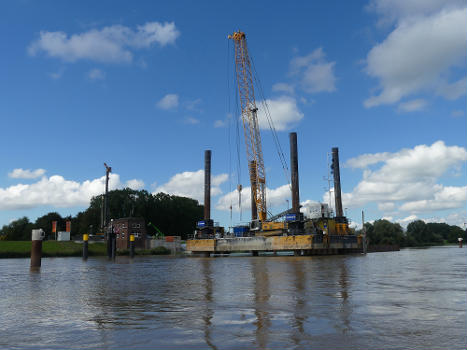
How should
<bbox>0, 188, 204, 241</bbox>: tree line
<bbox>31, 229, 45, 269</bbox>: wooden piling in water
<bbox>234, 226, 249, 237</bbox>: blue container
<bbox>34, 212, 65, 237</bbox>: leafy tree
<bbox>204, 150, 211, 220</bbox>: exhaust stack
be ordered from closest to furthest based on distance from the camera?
<bbox>31, 229, 45, 269</bbox>: wooden piling in water < <bbox>234, 226, 249, 237</bbox>: blue container < <bbox>204, 150, 211, 220</bbox>: exhaust stack < <bbox>0, 188, 204, 241</bbox>: tree line < <bbox>34, 212, 65, 237</bbox>: leafy tree

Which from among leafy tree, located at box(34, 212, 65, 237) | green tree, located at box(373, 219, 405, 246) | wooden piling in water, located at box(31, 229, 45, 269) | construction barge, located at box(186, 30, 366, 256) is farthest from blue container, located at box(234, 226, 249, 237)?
leafy tree, located at box(34, 212, 65, 237)

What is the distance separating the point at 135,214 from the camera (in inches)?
4948

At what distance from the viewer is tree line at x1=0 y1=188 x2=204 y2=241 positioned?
12406cm

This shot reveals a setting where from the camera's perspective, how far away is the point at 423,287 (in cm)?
1523

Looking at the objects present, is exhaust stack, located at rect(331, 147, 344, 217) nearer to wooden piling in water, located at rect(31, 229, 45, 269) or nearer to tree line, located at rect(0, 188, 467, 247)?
tree line, located at rect(0, 188, 467, 247)

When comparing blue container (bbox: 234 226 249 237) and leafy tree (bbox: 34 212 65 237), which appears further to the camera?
leafy tree (bbox: 34 212 65 237)

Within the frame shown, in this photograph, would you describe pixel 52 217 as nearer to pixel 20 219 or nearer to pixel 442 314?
pixel 20 219

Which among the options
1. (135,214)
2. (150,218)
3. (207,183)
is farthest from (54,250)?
(150,218)

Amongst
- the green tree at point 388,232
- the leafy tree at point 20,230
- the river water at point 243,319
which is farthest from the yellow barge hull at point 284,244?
the leafy tree at point 20,230

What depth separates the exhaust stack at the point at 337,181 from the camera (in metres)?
85.4

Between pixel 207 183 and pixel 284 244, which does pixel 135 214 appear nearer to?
pixel 207 183

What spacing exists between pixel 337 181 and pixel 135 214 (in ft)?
214

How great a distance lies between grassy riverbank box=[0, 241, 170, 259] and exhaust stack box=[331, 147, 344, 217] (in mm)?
38457

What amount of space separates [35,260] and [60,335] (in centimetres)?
2861
